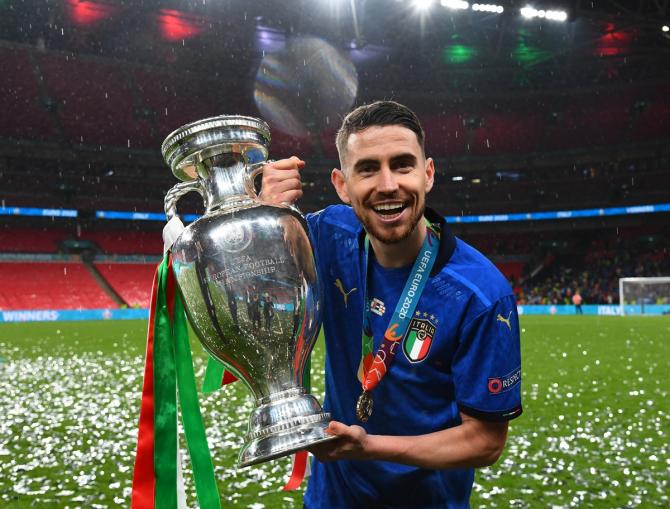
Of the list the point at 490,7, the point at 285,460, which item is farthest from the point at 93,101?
the point at 285,460

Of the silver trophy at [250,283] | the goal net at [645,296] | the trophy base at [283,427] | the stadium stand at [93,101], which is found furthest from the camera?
the stadium stand at [93,101]

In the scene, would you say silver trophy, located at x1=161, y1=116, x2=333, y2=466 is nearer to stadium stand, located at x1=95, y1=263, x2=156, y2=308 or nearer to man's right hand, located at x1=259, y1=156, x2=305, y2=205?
man's right hand, located at x1=259, y1=156, x2=305, y2=205

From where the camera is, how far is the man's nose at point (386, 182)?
1.39 metres

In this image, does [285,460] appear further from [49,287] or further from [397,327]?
[49,287]

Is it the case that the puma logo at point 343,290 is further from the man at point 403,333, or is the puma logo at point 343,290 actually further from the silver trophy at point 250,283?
the silver trophy at point 250,283

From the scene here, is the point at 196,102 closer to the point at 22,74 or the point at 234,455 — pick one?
the point at 22,74

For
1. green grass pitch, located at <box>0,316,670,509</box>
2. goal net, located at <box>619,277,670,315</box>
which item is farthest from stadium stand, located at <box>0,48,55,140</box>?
goal net, located at <box>619,277,670,315</box>

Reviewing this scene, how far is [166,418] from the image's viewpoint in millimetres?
1522

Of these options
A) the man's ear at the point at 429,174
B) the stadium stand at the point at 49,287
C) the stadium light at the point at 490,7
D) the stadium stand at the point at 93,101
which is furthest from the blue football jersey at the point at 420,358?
the stadium stand at the point at 93,101

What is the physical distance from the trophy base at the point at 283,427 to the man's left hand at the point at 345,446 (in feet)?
0.12

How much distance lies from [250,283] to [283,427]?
30cm

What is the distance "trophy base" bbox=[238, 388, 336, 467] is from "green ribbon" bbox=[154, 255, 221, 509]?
0.84ft

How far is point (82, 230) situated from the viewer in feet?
97.0

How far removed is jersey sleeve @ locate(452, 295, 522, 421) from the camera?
1546 mm
